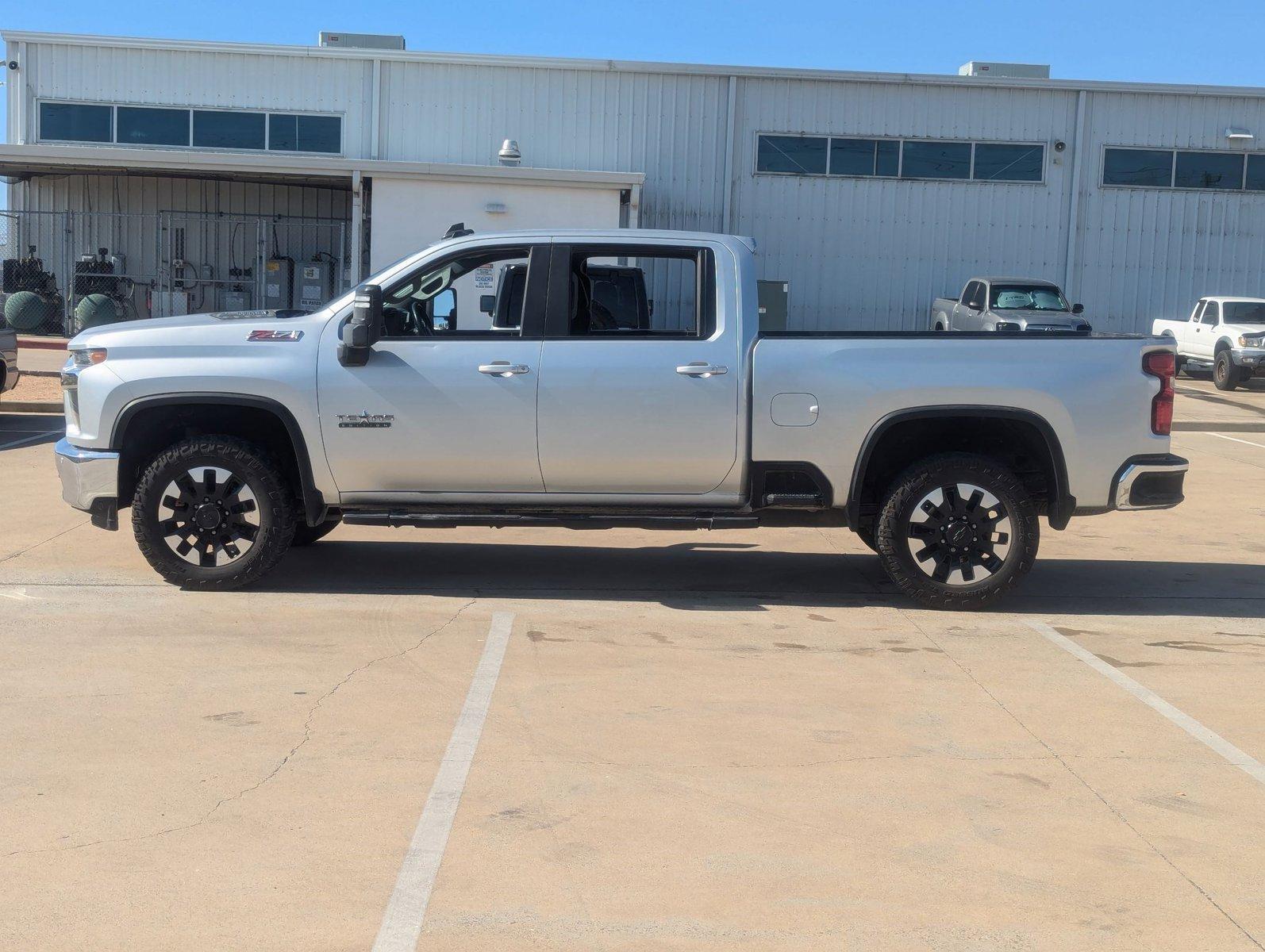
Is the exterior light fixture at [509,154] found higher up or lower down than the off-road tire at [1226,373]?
higher up

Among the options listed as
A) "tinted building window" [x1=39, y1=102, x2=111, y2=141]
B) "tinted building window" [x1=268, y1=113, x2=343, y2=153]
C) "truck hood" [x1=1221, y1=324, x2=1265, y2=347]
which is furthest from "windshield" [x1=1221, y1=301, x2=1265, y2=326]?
"tinted building window" [x1=39, y1=102, x2=111, y2=141]

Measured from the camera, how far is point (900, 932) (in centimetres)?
383

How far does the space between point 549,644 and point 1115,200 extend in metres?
24.9

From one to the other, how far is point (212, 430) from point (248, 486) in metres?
0.49

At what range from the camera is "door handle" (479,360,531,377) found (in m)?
7.62

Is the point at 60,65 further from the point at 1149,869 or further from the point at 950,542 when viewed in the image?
the point at 1149,869

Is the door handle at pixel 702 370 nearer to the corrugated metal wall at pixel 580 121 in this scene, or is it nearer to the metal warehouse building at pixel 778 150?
the metal warehouse building at pixel 778 150

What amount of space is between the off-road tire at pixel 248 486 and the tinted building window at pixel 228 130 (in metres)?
22.3

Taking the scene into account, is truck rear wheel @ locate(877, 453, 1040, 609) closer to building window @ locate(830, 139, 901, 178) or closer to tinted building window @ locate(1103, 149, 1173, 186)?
building window @ locate(830, 139, 901, 178)

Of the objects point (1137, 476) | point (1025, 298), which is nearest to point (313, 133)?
point (1025, 298)

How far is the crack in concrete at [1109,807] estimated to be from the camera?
13.0 feet

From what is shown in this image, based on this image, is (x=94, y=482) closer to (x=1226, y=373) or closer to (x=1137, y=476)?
(x=1137, y=476)

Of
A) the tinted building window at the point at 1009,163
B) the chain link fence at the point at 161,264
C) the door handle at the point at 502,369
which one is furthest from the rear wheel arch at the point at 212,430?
the tinted building window at the point at 1009,163

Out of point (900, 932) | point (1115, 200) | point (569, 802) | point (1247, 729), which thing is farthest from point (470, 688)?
point (1115, 200)
